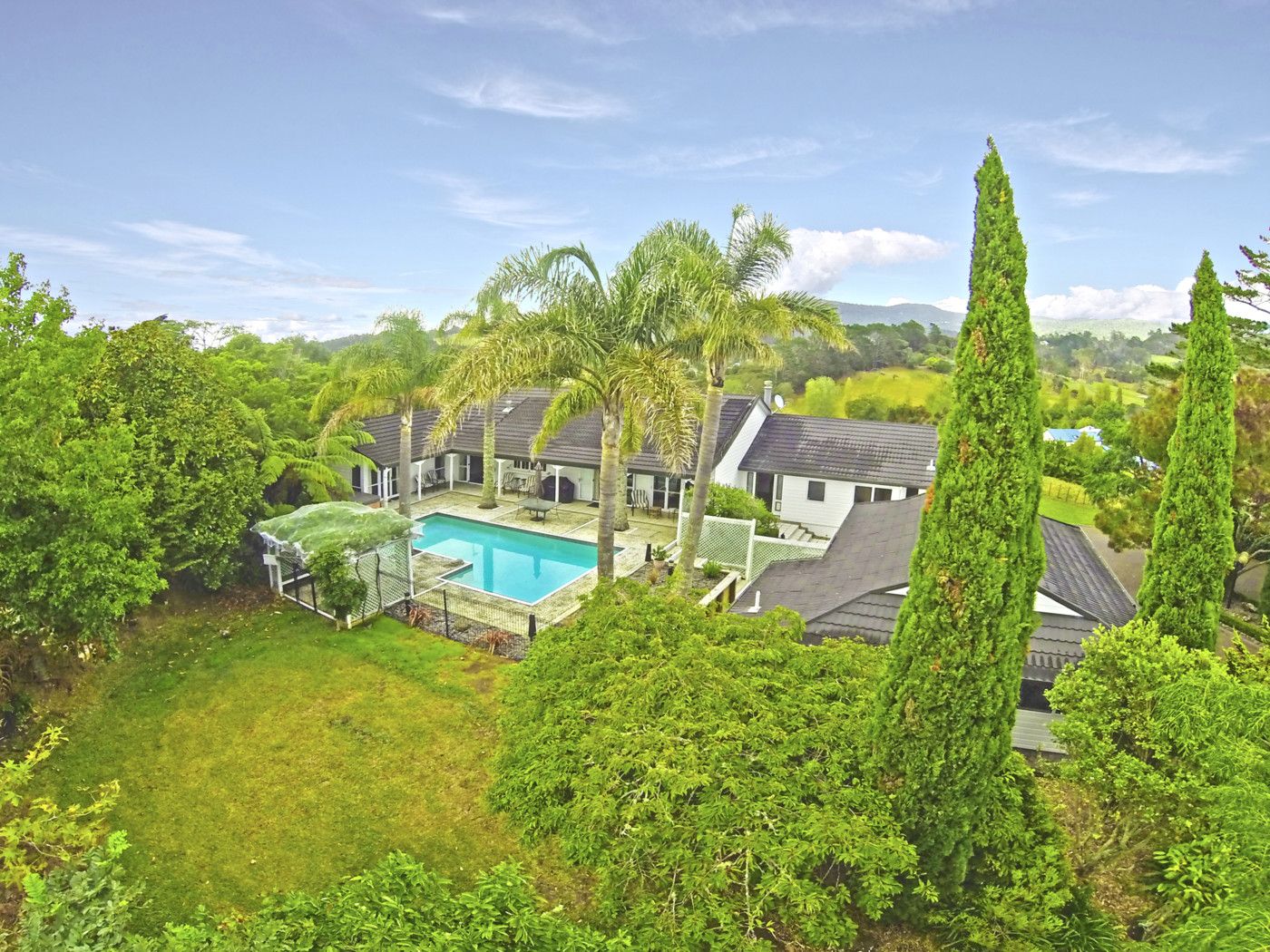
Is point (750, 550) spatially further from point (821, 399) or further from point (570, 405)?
point (821, 399)

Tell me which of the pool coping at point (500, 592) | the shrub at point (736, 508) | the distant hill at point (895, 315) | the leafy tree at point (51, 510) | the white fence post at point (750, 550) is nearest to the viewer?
the leafy tree at point (51, 510)

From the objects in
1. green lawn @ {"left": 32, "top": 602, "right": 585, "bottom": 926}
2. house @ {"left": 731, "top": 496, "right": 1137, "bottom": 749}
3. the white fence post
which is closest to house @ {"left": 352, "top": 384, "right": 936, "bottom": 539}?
the white fence post

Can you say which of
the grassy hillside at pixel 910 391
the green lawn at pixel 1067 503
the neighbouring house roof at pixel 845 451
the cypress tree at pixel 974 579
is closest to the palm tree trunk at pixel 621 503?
the neighbouring house roof at pixel 845 451

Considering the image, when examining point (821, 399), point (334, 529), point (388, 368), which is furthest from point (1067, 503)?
point (334, 529)

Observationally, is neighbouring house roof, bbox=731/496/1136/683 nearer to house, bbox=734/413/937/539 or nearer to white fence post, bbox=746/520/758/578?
white fence post, bbox=746/520/758/578

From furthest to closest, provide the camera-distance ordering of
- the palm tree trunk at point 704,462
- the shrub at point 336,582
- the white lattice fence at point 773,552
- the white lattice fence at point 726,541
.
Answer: the white lattice fence at point 726,541
the white lattice fence at point 773,552
the shrub at point 336,582
the palm tree trunk at point 704,462

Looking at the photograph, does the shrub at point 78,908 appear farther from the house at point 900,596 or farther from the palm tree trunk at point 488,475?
the palm tree trunk at point 488,475
